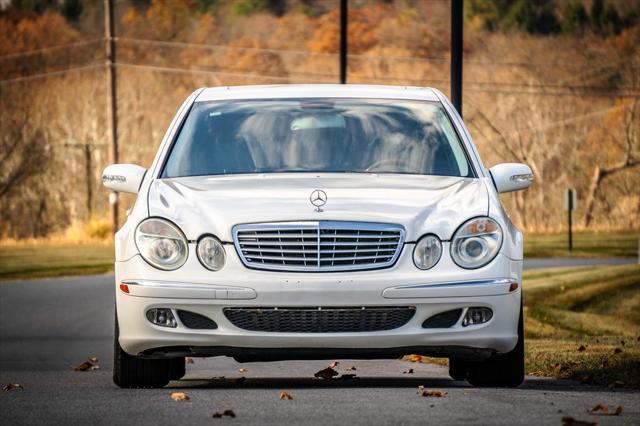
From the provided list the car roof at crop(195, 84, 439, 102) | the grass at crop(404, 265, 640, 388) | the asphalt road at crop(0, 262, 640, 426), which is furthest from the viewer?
the grass at crop(404, 265, 640, 388)

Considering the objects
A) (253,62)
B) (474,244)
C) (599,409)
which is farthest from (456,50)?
(253,62)

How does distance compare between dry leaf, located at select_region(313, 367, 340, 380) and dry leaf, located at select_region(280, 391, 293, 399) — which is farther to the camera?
dry leaf, located at select_region(313, 367, 340, 380)

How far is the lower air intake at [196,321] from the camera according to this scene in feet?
30.6

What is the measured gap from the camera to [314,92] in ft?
35.6

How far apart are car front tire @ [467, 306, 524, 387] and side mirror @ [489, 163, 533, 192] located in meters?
0.89

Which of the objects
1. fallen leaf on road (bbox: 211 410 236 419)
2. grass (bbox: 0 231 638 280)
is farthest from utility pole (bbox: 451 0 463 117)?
grass (bbox: 0 231 638 280)

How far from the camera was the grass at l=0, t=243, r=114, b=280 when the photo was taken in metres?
41.0

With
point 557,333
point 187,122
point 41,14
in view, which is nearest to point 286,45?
point 41,14

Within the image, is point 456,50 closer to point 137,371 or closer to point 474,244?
point 137,371

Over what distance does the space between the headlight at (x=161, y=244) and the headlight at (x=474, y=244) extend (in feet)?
5.05

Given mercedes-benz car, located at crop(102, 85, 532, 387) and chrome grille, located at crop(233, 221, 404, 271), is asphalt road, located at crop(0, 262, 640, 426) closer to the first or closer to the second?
mercedes-benz car, located at crop(102, 85, 532, 387)

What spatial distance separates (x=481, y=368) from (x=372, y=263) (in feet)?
4.60

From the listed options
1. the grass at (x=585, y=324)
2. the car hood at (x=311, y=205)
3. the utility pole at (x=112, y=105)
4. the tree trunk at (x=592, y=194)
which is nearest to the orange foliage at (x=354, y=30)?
the tree trunk at (x=592, y=194)

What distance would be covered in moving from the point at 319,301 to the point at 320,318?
5.9 inches
